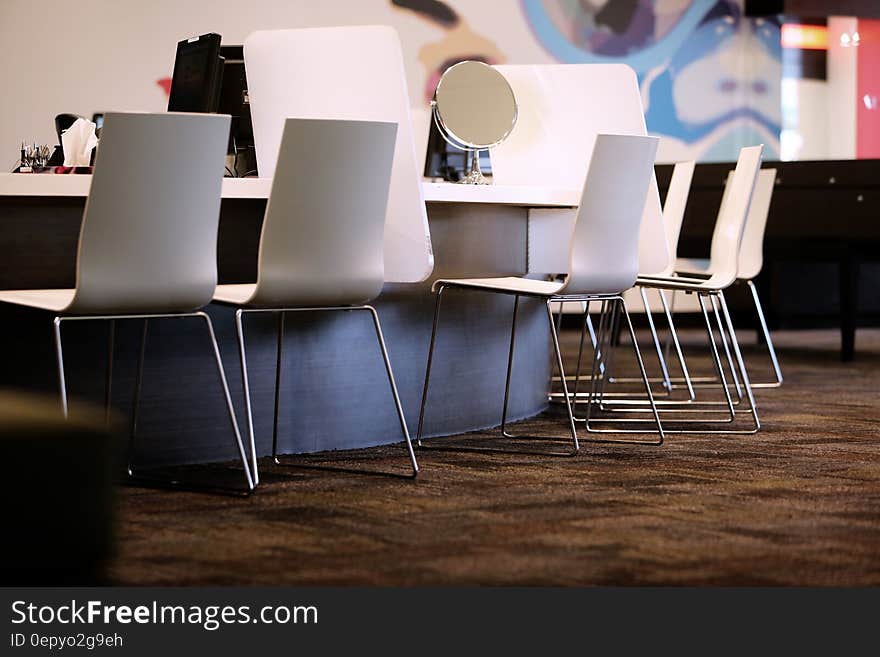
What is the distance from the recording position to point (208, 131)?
3.04 m

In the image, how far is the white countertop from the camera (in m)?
3.25

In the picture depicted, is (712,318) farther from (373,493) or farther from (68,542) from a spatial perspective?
(68,542)

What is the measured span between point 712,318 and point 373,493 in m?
6.11

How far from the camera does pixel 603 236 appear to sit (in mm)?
3975

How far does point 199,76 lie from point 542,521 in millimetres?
1792

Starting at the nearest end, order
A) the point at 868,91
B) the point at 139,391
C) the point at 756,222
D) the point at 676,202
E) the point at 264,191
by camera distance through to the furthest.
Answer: the point at 139,391 < the point at 264,191 < the point at 676,202 < the point at 756,222 < the point at 868,91

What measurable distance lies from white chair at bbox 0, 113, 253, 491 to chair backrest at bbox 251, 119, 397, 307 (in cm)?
17

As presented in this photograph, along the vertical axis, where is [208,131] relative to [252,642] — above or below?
above

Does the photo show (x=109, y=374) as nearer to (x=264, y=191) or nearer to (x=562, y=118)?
(x=264, y=191)

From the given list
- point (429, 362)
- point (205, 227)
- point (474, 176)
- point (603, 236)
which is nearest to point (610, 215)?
point (603, 236)

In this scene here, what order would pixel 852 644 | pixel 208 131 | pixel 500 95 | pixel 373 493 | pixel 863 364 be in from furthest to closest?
pixel 863 364 → pixel 500 95 → pixel 373 493 → pixel 208 131 → pixel 852 644

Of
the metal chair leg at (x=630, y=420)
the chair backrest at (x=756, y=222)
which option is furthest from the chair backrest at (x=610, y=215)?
the chair backrest at (x=756, y=222)

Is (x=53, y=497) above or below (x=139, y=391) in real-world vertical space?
above

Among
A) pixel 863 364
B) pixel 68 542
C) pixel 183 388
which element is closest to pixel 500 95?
pixel 183 388
